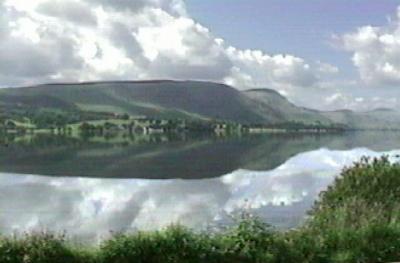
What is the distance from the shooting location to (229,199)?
4597 centimetres

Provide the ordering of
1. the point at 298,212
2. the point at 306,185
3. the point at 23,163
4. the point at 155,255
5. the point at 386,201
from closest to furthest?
the point at 155,255 → the point at 386,201 → the point at 298,212 → the point at 306,185 → the point at 23,163

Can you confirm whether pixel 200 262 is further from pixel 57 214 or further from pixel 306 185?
pixel 306 185

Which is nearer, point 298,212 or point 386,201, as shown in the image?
point 386,201

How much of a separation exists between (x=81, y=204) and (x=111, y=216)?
7.49 metres

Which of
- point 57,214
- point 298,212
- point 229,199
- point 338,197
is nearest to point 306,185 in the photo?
point 229,199

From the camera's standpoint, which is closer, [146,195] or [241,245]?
[241,245]

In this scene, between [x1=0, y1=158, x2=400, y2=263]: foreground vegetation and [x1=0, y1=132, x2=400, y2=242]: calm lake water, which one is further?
[x1=0, y1=132, x2=400, y2=242]: calm lake water

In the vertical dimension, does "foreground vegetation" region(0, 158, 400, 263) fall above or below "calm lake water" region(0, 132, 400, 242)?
above

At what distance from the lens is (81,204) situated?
44.0 m

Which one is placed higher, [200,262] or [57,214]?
[200,262]

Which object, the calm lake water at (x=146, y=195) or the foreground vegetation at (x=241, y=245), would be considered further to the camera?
the calm lake water at (x=146, y=195)

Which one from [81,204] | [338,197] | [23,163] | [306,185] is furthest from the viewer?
[23,163]

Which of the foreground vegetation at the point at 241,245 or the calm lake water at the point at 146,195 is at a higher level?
the foreground vegetation at the point at 241,245

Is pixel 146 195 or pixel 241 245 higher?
pixel 241 245
